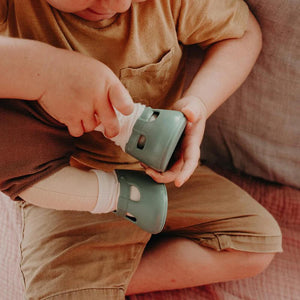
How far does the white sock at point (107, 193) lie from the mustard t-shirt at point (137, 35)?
0.11 meters

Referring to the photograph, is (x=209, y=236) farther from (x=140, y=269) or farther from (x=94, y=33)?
(x=94, y=33)

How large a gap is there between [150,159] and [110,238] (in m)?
0.24

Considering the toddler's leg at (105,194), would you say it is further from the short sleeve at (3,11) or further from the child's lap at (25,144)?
the short sleeve at (3,11)

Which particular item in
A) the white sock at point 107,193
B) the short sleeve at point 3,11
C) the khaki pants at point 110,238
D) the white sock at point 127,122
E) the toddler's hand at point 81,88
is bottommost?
the khaki pants at point 110,238

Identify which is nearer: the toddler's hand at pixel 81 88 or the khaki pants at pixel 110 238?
the toddler's hand at pixel 81 88

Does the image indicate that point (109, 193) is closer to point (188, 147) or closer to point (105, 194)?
point (105, 194)

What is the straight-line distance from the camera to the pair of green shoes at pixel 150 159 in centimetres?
60

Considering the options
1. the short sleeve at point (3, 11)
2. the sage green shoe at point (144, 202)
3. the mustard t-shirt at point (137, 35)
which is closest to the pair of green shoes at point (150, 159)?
the sage green shoe at point (144, 202)

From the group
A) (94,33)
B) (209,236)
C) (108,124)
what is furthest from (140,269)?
(94,33)

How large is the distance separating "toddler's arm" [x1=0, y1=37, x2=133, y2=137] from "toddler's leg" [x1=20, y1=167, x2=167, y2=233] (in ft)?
0.45

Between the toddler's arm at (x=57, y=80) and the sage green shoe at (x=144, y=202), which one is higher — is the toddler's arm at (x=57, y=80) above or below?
above

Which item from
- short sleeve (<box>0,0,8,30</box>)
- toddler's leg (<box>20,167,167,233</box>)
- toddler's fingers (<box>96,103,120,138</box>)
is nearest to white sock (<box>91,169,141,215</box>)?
toddler's leg (<box>20,167,167,233</box>)

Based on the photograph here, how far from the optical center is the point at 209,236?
0.80m

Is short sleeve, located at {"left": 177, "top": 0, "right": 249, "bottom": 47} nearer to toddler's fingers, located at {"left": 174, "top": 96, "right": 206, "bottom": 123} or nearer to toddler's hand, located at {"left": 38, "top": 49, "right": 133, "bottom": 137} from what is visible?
toddler's fingers, located at {"left": 174, "top": 96, "right": 206, "bottom": 123}
